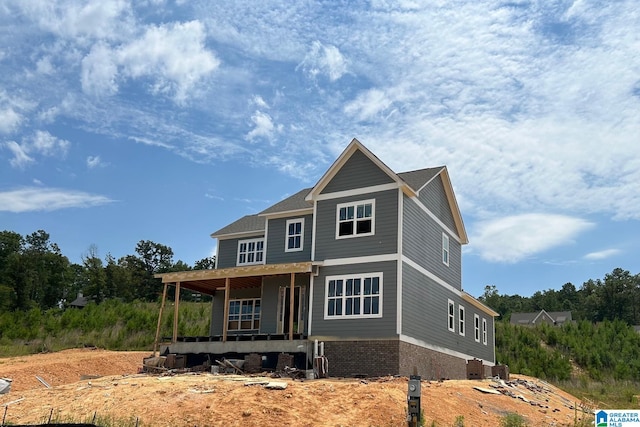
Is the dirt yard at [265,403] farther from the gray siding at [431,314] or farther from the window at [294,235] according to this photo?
the window at [294,235]

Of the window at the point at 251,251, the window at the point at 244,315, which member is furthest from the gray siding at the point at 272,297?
the window at the point at 251,251

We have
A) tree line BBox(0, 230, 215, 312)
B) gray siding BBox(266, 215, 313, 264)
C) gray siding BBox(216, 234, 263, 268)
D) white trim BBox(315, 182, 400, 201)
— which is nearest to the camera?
white trim BBox(315, 182, 400, 201)

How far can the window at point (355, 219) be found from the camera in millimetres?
25203

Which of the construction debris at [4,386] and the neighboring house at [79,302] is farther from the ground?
the neighboring house at [79,302]

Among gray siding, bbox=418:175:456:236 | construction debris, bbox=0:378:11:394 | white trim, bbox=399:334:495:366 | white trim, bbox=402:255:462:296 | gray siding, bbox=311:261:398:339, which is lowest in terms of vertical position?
construction debris, bbox=0:378:11:394

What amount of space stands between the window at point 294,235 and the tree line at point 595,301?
58.6 metres

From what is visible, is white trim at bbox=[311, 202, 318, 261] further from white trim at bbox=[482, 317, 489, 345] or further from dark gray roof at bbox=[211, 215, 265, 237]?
white trim at bbox=[482, 317, 489, 345]

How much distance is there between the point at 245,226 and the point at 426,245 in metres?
9.50

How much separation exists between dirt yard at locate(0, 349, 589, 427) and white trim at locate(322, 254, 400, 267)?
4.69m

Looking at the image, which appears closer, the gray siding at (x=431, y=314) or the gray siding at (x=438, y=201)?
the gray siding at (x=431, y=314)

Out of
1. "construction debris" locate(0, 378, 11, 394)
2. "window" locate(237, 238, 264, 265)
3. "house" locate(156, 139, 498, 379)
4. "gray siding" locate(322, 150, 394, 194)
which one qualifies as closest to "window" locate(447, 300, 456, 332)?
"house" locate(156, 139, 498, 379)

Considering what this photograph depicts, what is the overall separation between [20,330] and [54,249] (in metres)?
37.4

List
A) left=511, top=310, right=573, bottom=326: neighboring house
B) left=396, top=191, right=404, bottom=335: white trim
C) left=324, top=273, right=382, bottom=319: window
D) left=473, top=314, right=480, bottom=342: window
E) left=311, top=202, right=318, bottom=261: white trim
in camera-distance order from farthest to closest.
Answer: left=511, top=310, right=573, bottom=326: neighboring house → left=473, top=314, right=480, bottom=342: window → left=311, top=202, right=318, bottom=261: white trim → left=324, top=273, right=382, bottom=319: window → left=396, top=191, right=404, bottom=335: white trim

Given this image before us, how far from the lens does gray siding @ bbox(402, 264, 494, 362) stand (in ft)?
80.4
